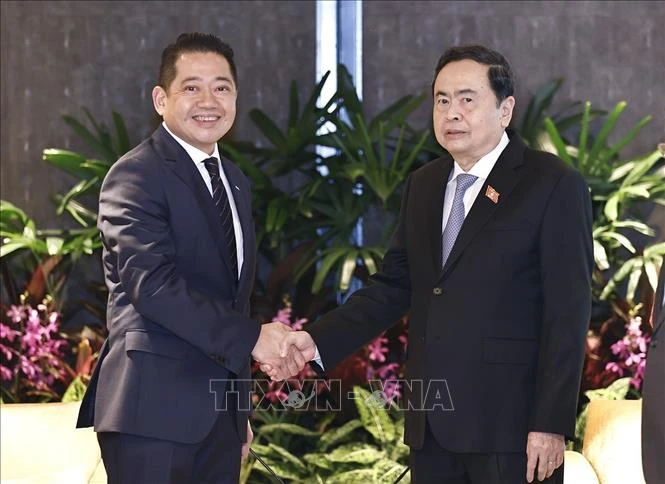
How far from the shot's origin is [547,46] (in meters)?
5.22

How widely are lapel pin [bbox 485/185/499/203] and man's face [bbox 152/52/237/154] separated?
681mm

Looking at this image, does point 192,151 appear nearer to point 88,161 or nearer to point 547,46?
point 88,161

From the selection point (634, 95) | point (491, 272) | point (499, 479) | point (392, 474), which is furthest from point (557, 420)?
point (634, 95)

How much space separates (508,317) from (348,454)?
5.76 ft

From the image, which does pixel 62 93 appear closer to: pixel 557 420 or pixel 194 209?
pixel 194 209

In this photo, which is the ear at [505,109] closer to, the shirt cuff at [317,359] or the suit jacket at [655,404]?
the suit jacket at [655,404]

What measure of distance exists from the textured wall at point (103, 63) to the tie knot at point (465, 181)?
8.48ft

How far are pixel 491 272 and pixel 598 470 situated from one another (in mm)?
1459

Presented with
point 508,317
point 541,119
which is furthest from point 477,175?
point 541,119

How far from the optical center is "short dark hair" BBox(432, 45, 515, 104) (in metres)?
2.77

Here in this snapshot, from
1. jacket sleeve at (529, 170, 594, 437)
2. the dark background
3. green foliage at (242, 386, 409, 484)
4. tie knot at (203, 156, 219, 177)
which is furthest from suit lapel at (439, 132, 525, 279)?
the dark background

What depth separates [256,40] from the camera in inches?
208

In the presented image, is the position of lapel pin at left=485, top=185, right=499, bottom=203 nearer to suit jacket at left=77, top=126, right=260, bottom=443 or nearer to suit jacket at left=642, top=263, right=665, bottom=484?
suit jacket at left=642, top=263, right=665, bottom=484

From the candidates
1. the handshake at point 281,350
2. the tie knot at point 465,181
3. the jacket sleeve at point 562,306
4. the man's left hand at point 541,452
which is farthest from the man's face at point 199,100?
the man's left hand at point 541,452
